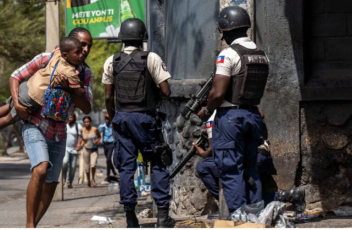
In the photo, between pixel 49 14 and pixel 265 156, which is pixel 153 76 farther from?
pixel 49 14

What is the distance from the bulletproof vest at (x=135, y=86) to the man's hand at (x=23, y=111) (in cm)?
85

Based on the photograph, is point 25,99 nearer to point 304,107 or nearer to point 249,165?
point 249,165

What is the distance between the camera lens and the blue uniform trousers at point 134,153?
6465 mm

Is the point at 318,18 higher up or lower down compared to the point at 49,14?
lower down

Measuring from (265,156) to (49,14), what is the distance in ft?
20.7

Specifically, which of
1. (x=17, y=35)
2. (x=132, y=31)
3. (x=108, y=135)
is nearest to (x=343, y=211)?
(x=132, y=31)

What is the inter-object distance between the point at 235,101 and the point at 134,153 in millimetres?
1147

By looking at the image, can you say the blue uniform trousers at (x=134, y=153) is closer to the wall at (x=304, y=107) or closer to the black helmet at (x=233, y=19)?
the black helmet at (x=233, y=19)

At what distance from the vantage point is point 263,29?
297 inches

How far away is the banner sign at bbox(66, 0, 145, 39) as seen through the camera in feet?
39.5

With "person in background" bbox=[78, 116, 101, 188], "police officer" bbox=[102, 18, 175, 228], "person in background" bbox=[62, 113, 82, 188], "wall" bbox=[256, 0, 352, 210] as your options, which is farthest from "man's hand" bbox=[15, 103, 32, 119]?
"person in background" bbox=[78, 116, 101, 188]

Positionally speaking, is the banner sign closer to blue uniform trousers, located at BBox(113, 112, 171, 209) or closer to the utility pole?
the utility pole

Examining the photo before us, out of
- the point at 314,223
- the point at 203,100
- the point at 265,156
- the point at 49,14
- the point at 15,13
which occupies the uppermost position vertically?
the point at 15,13

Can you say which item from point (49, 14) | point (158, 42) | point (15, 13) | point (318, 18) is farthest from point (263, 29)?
point (15, 13)
